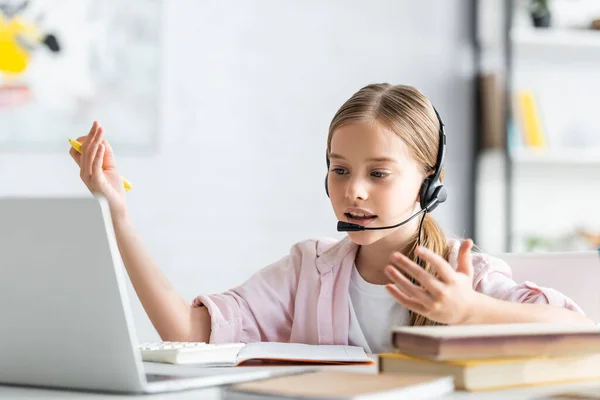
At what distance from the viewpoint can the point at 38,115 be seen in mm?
2736

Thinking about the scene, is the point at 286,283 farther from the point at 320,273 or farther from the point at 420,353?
the point at 420,353

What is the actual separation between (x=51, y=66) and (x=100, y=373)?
2129 millimetres

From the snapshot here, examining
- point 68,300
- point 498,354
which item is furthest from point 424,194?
point 68,300

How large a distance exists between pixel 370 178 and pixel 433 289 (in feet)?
1.68

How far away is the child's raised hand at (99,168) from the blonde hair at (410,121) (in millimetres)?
381

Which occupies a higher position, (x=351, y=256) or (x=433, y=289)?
(x=433, y=289)

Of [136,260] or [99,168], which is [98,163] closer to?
[99,168]

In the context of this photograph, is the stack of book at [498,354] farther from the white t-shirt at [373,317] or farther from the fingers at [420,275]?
the white t-shirt at [373,317]

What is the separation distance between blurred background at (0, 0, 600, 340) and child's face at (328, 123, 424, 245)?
149 cm

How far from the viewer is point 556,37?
3.10 m

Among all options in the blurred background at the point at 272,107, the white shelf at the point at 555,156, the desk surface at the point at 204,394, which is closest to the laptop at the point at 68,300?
the desk surface at the point at 204,394

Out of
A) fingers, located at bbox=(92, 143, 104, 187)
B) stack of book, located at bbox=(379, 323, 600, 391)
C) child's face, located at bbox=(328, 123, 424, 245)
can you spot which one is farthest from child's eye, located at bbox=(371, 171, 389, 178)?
stack of book, located at bbox=(379, 323, 600, 391)

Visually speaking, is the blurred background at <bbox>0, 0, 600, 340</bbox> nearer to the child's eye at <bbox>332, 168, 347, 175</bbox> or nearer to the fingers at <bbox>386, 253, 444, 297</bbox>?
the child's eye at <bbox>332, 168, 347, 175</bbox>

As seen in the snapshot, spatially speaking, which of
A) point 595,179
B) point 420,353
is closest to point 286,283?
point 420,353
